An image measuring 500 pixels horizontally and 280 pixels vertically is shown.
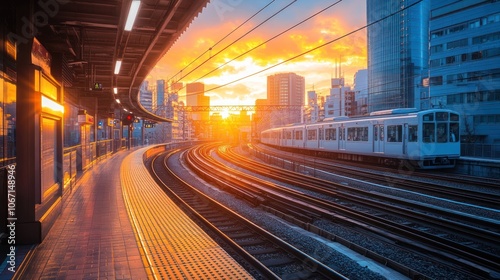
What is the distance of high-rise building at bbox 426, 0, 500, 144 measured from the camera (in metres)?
44.7

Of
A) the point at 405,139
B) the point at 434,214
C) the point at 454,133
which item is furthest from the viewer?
the point at 454,133

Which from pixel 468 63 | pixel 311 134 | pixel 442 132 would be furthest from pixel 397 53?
pixel 442 132

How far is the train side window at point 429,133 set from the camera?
17.9 m

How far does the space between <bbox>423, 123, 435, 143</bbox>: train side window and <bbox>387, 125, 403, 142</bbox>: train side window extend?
1.20m

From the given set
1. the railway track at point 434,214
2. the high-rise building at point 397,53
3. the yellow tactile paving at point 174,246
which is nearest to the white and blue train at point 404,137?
the railway track at point 434,214

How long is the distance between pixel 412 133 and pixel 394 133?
1.20m

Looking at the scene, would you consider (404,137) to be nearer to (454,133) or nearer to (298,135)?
(454,133)

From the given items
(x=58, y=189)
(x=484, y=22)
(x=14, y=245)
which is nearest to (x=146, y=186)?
(x=58, y=189)

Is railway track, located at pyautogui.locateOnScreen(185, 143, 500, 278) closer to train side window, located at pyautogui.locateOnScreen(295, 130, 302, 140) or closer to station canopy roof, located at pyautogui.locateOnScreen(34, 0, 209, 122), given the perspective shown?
station canopy roof, located at pyautogui.locateOnScreen(34, 0, 209, 122)

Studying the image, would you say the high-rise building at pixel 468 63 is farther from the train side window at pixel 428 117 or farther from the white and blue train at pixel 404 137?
the train side window at pixel 428 117

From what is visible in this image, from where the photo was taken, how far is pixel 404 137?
18516 mm

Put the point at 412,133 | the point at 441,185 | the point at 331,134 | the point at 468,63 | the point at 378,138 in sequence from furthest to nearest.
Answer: the point at 468,63
the point at 331,134
the point at 378,138
the point at 412,133
the point at 441,185

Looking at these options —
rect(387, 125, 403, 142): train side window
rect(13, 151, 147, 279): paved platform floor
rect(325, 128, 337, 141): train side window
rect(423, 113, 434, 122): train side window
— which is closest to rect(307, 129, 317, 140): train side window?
rect(325, 128, 337, 141): train side window

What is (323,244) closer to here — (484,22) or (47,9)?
(47,9)
